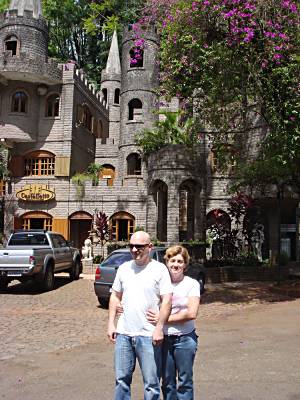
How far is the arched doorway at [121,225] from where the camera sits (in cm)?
2511

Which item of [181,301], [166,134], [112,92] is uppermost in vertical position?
[112,92]

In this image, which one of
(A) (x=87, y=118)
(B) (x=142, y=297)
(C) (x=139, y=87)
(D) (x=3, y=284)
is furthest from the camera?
(C) (x=139, y=87)

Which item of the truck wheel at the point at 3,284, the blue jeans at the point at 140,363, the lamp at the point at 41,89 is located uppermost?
the lamp at the point at 41,89

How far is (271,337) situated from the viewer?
26.2ft

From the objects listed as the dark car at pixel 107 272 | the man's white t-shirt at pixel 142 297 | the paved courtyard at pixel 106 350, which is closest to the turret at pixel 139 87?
the dark car at pixel 107 272

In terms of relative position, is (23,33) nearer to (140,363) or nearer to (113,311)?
(113,311)

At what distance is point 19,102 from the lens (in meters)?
26.4

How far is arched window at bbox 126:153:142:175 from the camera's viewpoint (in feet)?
93.2

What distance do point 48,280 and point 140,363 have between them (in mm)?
11190

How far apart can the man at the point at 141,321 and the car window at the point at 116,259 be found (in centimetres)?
744

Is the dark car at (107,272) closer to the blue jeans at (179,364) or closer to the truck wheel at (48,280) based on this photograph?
the truck wheel at (48,280)

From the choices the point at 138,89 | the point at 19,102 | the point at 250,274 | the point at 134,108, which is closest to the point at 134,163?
the point at 134,108

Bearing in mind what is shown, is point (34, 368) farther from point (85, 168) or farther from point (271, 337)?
point (85, 168)

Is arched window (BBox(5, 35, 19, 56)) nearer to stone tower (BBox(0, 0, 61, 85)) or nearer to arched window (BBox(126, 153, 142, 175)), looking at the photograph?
stone tower (BBox(0, 0, 61, 85))
